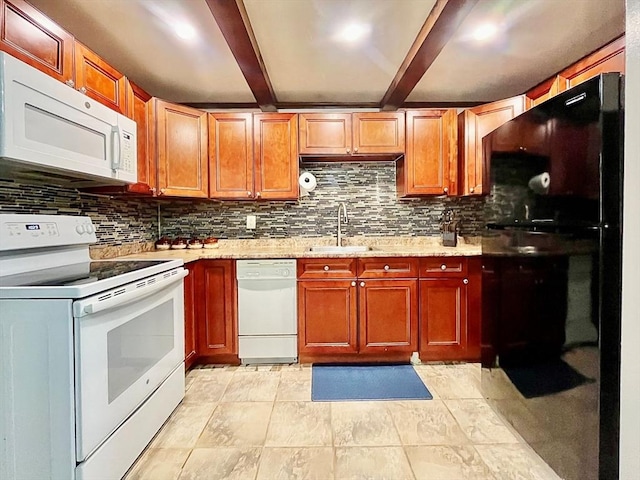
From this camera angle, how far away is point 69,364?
45.4 inches

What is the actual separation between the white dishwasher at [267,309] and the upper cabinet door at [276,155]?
63cm

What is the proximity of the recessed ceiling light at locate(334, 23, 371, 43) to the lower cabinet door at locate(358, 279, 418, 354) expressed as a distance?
1582 mm

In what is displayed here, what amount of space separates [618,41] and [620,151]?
1226 mm

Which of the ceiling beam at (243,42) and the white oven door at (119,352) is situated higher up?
the ceiling beam at (243,42)

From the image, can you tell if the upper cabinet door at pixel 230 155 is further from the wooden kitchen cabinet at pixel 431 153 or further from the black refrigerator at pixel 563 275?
the black refrigerator at pixel 563 275

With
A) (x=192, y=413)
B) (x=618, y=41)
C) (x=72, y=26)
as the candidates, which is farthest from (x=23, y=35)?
(x=618, y=41)

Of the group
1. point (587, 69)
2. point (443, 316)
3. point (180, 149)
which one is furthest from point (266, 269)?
point (587, 69)

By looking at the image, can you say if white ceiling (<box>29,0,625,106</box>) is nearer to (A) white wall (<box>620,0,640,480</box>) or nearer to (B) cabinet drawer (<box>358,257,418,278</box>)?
(A) white wall (<box>620,0,640,480</box>)

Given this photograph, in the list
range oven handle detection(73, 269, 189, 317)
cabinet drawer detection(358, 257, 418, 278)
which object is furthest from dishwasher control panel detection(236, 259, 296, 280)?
range oven handle detection(73, 269, 189, 317)

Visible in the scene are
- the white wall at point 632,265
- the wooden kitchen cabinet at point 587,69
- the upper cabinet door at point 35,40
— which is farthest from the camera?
the wooden kitchen cabinet at point 587,69

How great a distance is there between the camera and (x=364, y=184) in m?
3.11

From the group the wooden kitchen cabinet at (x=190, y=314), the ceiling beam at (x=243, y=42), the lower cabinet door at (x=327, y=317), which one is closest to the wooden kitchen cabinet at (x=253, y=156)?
the ceiling beam at (x=243, y=42)

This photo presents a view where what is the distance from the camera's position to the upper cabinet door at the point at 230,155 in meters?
2.77

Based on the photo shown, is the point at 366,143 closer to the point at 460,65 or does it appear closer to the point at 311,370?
the point at 460,65
